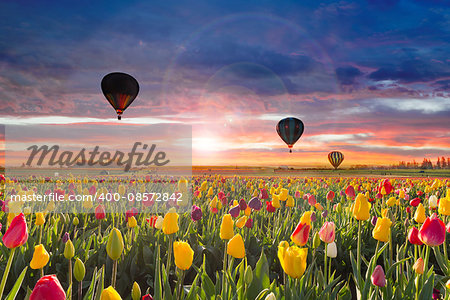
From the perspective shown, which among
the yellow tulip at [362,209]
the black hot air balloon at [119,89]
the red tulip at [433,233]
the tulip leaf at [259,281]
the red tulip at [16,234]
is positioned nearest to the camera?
the red tulip at [16,234]

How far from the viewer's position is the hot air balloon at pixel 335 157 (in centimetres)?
4878

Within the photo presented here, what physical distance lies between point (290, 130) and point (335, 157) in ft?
58.8

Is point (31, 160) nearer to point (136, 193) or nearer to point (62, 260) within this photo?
point (136, 193)

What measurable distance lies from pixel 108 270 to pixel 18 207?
5.02 feet

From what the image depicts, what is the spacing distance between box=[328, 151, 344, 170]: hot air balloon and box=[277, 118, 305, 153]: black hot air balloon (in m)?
16.6

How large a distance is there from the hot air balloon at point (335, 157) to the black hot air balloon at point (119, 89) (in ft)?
107

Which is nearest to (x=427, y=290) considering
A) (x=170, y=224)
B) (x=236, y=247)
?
(x=236, y=247)

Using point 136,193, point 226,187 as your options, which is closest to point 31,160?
point 136,193

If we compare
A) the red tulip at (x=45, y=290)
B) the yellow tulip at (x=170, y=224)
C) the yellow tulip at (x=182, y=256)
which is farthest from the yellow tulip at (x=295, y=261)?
the red tulip at (x=45, y=290)

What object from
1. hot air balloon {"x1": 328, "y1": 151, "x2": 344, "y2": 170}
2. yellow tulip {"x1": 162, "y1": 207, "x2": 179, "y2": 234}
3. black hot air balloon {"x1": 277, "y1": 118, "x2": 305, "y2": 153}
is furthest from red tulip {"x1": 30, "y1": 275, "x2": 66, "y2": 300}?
hot air balloon {"x1": 328, "y1": 151, "x2": 344, "y2": 170}

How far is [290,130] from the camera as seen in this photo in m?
33.9

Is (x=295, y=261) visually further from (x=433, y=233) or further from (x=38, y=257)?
(x=38, y=257)

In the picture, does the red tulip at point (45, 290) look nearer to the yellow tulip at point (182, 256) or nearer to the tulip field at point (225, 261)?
the tulip field at point (225, 261)

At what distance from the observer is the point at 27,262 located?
3.74 m
